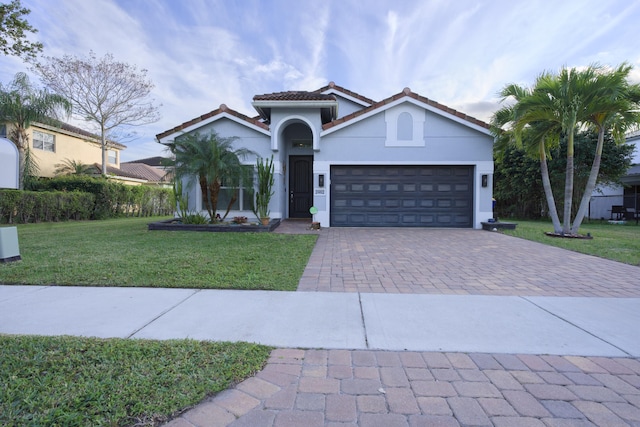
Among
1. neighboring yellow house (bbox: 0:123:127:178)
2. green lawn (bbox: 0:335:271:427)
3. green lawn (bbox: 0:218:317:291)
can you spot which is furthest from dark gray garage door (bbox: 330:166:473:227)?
neighboring yellow house (bbox: 0:123:127:178)

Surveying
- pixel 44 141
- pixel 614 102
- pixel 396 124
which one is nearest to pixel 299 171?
pixel 396 124

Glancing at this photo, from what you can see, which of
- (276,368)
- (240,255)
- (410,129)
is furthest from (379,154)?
(276,368)

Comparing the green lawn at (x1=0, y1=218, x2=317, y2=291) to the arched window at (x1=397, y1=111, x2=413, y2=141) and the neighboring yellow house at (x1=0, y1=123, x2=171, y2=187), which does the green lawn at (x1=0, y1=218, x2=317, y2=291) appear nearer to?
the arched window at (x1=397, y1=111, x2=413, y2=141)

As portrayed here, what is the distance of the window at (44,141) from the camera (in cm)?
2086

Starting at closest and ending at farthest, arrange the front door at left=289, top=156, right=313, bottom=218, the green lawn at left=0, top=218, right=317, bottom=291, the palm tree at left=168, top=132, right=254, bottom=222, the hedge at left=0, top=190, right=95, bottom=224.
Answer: the green lawn at left=0, top=218, right=317, bottom=291 → the palm tree at left=168, top=132, right=254, bottom=222 → the hedge at left=0, top=190, right=95, bottom=224 → the front door at left=289, top=156, right=313, bottom=218

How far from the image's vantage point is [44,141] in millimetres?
21562

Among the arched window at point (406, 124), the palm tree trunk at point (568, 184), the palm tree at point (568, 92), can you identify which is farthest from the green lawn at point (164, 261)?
the palm tree trunk at point (568, 184)

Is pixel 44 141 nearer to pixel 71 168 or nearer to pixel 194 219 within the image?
pixel 71 168

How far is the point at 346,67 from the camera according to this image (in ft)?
48.5

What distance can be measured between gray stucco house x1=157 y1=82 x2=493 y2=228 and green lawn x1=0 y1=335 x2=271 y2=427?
10.0 m

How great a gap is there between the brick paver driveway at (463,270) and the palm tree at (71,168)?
69.6ft

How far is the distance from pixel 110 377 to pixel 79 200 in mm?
17158

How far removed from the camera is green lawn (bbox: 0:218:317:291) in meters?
4.92

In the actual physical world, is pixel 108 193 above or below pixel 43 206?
above
